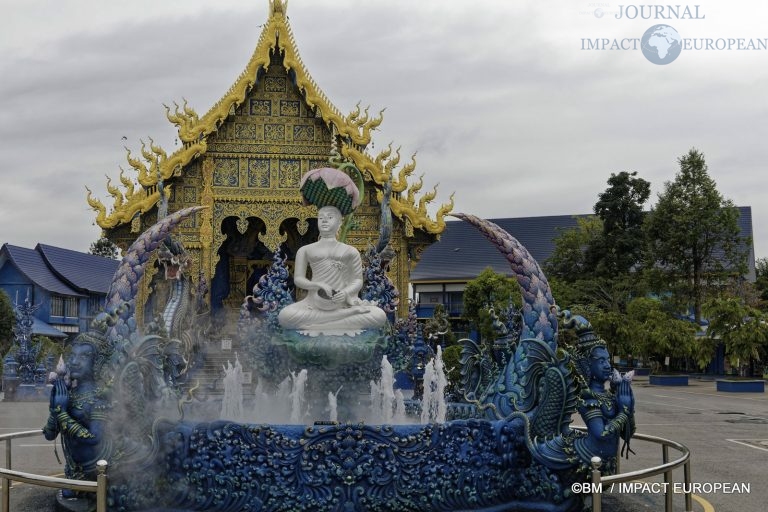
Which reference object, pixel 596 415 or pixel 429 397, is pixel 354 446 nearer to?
pixel 596 415

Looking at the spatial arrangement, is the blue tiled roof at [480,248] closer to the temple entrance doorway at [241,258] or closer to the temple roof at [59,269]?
the temple roof at [59,269]

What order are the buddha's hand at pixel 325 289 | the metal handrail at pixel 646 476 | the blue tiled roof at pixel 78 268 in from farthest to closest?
1. the blue tiled roof at pixel 78 268
2. the buddha's hand at pixel 325 289
3. the metal handrail at pixel 646 476

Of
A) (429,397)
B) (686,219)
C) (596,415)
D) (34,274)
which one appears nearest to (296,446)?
(596,415)

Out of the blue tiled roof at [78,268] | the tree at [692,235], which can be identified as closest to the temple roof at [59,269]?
the blue tiled roof at [78,268]

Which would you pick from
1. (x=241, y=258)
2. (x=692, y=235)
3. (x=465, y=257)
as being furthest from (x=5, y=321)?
(x=692, y=235)

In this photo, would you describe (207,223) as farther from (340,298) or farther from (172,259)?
(340,298)

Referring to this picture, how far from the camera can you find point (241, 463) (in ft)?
22.0

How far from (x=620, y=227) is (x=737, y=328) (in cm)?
1699

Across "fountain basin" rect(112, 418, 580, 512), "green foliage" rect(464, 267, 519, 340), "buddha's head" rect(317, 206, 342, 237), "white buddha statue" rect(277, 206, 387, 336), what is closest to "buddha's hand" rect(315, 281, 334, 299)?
"white buddha statue" rect(277, 206, 387, 336)

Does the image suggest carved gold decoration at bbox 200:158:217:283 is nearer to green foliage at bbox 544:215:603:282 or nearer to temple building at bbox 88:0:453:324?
temple building at bbox 88:0:453:324

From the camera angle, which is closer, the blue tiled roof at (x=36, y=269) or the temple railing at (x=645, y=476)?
the temple railing at (x=645, y=476)

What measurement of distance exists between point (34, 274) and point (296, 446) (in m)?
36.0

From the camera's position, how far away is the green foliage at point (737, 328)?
2528cm

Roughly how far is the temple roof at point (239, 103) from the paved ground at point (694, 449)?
5.58 m
